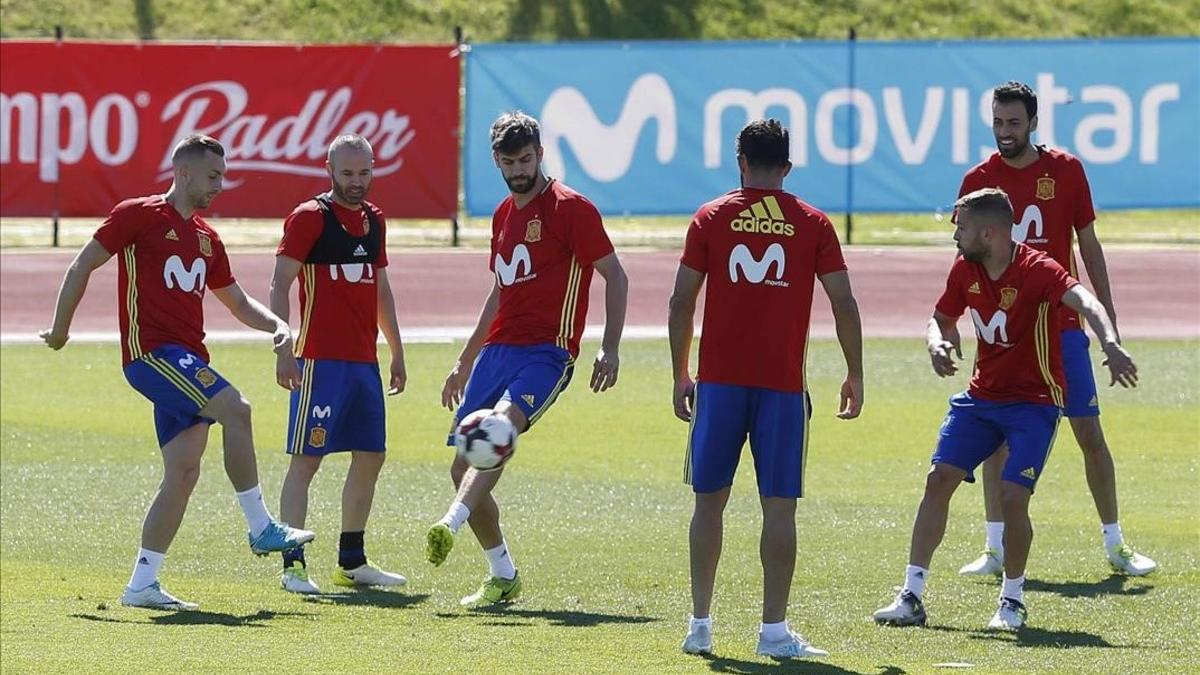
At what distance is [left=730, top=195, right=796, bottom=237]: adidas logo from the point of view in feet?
26.6

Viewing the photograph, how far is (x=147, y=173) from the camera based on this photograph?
27.1m

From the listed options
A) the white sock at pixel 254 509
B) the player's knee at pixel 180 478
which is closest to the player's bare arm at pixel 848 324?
the white sock at pixel 254 509

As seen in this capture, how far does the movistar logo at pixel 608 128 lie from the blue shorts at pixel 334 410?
17.5 metres

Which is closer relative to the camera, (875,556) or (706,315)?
(706,315)

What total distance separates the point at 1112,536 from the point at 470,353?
3.40 m

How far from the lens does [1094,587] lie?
32.9 ft

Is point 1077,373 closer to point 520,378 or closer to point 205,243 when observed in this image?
point 520,378

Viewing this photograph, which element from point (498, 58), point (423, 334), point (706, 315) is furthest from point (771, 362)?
point (498, 58)

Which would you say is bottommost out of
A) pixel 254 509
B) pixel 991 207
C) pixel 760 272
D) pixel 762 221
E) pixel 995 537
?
pixel 995 537

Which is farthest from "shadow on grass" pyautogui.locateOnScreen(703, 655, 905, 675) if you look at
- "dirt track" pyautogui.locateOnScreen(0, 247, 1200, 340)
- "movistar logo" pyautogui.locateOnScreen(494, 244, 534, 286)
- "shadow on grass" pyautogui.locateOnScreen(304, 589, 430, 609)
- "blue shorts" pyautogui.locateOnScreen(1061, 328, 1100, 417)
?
"dirt track" pyautogui.locateOnScreen(0, 247, 1200, 340)

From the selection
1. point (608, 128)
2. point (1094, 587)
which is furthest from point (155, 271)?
point (608, 128)

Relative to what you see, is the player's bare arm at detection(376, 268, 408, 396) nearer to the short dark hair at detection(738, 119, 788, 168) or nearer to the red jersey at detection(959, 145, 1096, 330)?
the short dark hair at detection(738, 119, 788, 168)

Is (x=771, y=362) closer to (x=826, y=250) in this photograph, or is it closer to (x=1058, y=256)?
(x=826, y=250)

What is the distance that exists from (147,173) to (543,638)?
64.4ft
